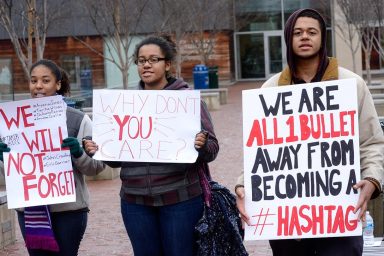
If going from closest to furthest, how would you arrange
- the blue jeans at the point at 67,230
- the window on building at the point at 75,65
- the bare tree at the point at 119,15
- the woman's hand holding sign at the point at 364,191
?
1. the woman's hand holding sign at the point at 364,191
2. the blue jeans at the point at 67,230
3. the bare tree at the point at 119,15
4. the window on building at the point at 75,65

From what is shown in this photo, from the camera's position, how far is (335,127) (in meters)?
4.57

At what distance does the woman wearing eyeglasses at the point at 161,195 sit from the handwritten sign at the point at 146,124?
66 mm

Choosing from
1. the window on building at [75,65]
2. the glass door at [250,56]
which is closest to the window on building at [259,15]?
the glass door at [250,56]

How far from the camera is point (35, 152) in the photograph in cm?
564

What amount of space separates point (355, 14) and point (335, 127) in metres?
25.8

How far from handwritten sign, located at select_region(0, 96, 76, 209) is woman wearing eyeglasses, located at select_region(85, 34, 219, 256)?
414mm

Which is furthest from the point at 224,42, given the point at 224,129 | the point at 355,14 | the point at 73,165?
the point at 73,165

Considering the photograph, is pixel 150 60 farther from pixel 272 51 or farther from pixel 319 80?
pixel 272 51

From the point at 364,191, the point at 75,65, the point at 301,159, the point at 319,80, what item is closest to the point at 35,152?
the point at 301,159

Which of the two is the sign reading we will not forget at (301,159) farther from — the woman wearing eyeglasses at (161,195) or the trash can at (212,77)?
the trash can at (212,77)

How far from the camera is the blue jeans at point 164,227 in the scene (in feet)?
16.6

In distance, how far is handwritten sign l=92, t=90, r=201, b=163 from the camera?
5129 mm

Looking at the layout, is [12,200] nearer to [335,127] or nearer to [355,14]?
[335,127]

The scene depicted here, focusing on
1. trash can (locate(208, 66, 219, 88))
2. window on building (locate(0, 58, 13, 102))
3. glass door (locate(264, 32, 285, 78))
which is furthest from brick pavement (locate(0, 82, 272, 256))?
glass door (locate(264, 32, 285, 78))
